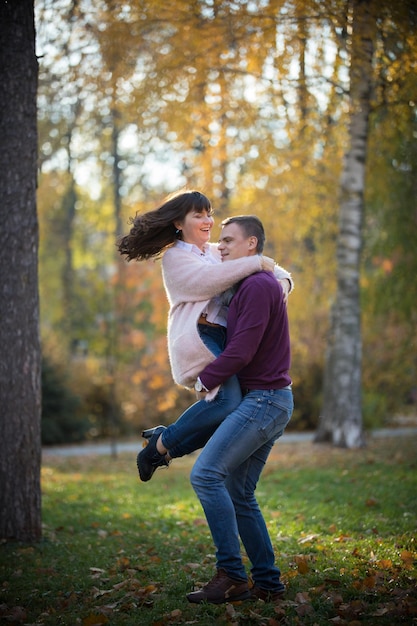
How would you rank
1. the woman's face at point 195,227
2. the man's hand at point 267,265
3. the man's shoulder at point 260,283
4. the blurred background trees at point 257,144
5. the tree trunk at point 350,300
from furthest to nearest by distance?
the tree trunk at point 350,300
the blurred background trees at point 257,144
the woman's face at point 195,227
the man's hand at point 267,265
the man's shoulder at point 260,283

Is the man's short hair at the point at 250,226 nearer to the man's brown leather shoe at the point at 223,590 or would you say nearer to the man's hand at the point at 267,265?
the man's hand at the point at 267,265

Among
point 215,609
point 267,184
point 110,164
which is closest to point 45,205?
point 110,164

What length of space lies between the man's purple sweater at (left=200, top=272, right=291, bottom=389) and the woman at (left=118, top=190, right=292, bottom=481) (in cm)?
10

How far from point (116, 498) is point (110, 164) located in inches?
664

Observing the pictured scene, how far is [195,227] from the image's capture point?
4.53 m

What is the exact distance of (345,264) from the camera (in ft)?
39.1

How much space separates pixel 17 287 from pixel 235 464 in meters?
2.97

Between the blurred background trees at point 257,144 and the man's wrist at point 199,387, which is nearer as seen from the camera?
the man's wrist at point 199,387

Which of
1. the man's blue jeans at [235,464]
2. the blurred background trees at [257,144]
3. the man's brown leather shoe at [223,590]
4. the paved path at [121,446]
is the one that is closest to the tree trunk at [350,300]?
the blurred background trees at [257,144]

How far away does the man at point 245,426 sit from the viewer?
404 cm

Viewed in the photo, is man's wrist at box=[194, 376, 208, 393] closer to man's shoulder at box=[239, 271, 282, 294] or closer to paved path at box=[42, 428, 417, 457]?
man's shoulder at box=[239, 271, 282, 294]

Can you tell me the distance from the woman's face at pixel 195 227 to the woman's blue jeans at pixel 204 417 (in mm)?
575

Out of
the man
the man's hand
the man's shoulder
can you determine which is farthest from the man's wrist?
the man's hand

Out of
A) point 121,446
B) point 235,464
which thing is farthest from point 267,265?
point 121,446
